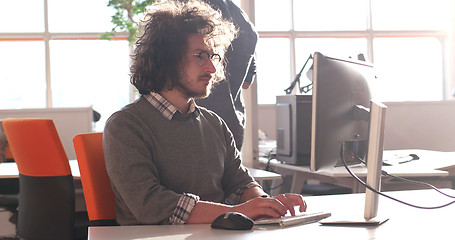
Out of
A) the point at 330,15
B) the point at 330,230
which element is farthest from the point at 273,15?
the point at 330,230

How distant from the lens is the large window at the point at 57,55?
24.9 ft

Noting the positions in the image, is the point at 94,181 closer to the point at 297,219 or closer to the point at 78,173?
the point at 297,219

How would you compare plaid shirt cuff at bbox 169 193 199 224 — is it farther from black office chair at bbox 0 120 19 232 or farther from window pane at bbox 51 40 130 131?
window pane at bbox 51 40 130 131

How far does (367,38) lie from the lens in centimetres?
814

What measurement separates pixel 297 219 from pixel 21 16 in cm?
700

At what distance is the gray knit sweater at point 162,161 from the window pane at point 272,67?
6.10 m

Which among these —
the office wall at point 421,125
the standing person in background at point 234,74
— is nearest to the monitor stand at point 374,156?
the standing person in background at point 234,74

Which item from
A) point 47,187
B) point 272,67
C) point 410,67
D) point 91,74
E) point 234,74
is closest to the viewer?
point 47,187

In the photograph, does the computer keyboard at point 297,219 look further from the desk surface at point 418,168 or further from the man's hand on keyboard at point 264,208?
the desk surface at point 418,168

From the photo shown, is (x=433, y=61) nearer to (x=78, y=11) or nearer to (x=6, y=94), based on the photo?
(x=78, y=11)

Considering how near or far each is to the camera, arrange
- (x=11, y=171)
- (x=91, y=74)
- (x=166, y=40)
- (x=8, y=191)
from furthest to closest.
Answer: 1. (x=91, y=74)
2. (x=8, y=191)
3. (x=11, y=171)
4. (x=166, y=40)

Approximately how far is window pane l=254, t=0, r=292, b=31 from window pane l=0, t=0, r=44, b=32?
9.59ft

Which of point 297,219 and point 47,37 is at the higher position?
point 47,37

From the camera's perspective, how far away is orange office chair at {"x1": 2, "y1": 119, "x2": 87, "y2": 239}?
2.36 meters
